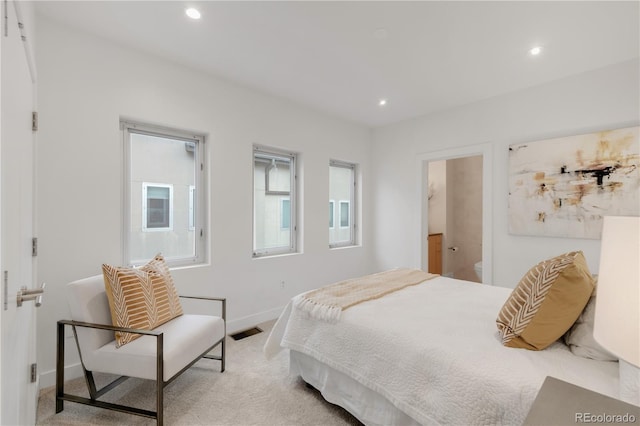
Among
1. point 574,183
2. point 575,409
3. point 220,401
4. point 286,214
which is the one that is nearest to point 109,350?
point 220,401

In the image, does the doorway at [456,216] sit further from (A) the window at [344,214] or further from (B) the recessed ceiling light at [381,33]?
(B) the recessed ceiling light at [381,33]

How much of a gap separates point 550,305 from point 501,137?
8.75ft

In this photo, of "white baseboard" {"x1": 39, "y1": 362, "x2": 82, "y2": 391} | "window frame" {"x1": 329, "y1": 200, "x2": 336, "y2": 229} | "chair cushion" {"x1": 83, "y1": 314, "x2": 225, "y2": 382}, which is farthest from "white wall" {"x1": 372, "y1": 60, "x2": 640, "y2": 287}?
"white baseboard" {"x1": 39, "y1": 362, "x2": 82, "y2": 391}

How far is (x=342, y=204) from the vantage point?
4.65 m

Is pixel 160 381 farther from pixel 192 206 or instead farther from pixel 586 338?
pixel 586 338

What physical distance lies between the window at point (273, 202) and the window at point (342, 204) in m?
0.75

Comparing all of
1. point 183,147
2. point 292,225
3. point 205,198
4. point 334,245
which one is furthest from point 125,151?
point 334,245

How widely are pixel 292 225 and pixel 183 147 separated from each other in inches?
63.2

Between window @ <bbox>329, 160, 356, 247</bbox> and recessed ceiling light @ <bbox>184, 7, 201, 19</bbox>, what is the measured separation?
2616mm

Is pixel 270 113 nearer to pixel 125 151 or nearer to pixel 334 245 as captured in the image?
pixel 125 151

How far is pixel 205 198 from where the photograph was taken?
3070 mm

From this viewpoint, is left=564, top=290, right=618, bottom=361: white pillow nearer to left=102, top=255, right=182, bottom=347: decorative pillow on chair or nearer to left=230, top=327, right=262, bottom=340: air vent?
left=102, top=255, right=182, bottom=347: decorative pillow on chair

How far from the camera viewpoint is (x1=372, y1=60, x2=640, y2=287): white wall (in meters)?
2.80

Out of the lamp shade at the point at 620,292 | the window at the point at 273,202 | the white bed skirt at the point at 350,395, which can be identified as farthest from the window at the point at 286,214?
the lamp shade at the point at 620,292
